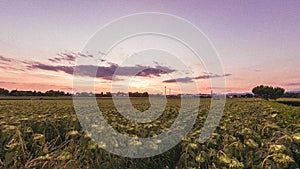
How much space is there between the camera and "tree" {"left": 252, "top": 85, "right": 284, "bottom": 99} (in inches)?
4555

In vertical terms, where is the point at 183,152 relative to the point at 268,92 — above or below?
below

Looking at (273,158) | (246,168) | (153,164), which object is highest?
(273,158)

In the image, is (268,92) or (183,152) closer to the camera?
(183,152)

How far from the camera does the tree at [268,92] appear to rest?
11569 cm

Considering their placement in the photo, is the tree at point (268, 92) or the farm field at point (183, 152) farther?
the tree at point (268, 92)

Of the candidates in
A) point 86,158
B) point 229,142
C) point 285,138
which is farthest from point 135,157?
point 285,138

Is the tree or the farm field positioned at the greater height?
the tree

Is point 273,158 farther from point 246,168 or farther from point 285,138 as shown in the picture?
point 285,138

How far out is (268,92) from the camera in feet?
391

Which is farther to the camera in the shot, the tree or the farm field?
the tree

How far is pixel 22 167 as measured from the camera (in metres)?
4.43

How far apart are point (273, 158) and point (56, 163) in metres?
2.99

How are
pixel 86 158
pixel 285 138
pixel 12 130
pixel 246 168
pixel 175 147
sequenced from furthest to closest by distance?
pixel 175 147 → pixel 12 130 → pixel 86 158 → pixel 285 138 → pixel 246 168

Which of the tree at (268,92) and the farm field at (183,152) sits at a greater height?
the tree at (268,92)
